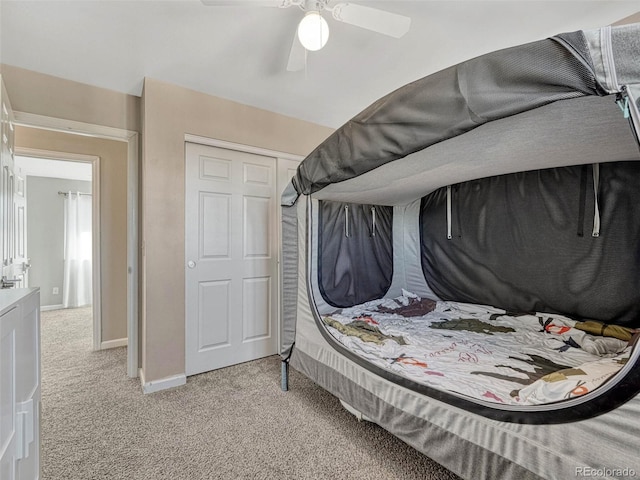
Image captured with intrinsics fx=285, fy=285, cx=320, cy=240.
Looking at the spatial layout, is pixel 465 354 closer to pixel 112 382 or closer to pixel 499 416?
pixel 499 416

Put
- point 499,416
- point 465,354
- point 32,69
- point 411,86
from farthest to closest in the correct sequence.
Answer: point 32,69 < point 465,354 < point 411,86 < point 499,416

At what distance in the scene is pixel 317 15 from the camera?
1345 mm

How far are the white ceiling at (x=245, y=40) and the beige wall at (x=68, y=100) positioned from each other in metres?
0.07

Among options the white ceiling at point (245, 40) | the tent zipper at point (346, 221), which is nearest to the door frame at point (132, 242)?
the white ceiling at point (245, 40)

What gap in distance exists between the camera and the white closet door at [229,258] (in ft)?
8.15

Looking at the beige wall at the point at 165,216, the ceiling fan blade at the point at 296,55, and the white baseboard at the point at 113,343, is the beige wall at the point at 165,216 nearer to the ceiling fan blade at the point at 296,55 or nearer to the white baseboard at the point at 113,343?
the ceiling fan blade at the point at 296,55

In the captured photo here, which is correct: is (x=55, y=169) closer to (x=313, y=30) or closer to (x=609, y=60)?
(x=313, y=30)

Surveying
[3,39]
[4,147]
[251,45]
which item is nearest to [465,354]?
[251,45]

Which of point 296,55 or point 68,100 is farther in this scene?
point 68,100

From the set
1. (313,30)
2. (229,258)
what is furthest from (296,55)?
(229,258)

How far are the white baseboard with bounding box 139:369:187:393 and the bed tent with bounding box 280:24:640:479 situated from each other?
0.86 m

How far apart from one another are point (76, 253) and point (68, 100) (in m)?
3.92

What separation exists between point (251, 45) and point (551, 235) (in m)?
2.29

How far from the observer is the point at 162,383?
7.27ft
